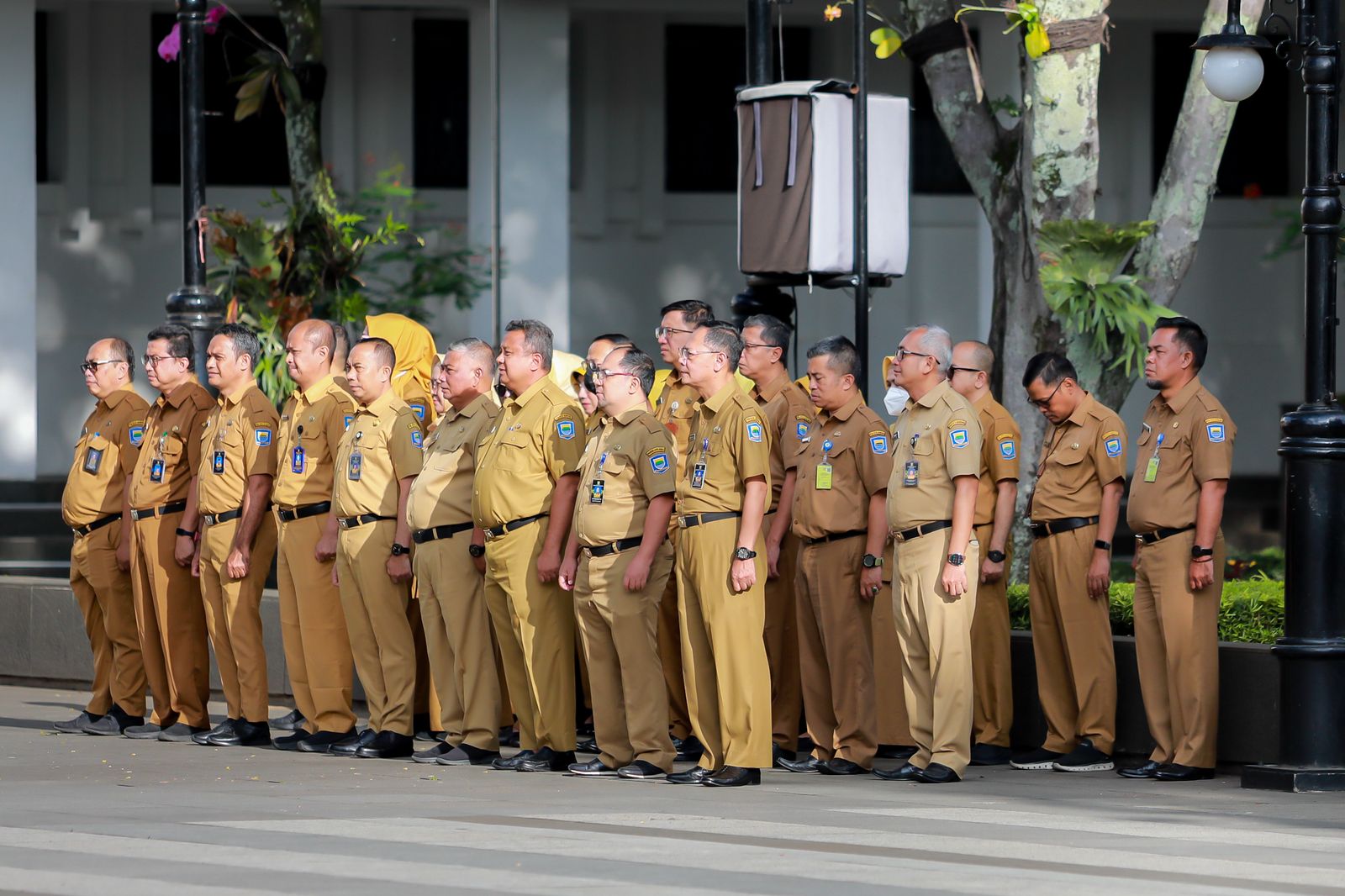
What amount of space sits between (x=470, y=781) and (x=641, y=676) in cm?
91

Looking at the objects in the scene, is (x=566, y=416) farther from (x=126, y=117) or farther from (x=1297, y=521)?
(x=126, y=117)

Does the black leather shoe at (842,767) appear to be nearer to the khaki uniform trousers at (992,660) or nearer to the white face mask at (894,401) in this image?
the khaki uniform trousers at (992,660)

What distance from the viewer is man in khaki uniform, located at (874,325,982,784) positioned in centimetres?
1029

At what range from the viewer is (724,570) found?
10133 millimetres

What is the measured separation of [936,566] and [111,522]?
16.0 feet

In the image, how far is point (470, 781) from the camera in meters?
10.3

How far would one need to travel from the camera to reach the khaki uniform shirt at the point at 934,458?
10.3 m

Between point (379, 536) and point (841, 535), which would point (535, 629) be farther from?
point (841, 535)

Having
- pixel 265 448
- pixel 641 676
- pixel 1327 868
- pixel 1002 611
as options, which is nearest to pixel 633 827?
pixel 641 676

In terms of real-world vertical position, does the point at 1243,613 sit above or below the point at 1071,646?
above

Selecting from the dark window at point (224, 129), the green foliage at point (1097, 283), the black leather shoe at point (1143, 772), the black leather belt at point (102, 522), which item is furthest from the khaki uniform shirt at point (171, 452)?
the dark window at point (224, 129)

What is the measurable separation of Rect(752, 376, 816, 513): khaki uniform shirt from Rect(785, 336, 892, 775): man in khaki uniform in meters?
0.30

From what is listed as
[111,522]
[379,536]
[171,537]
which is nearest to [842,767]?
[379,536]

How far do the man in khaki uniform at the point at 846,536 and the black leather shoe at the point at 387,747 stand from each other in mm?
2130
